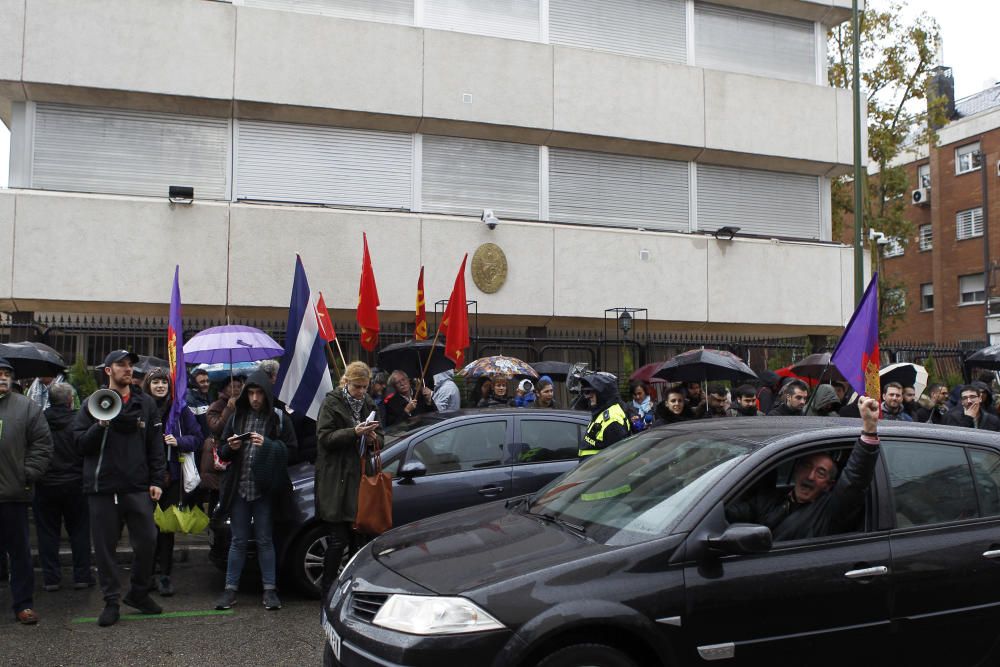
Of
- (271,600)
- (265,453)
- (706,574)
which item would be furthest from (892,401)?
(271,600)

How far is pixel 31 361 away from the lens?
870 cm

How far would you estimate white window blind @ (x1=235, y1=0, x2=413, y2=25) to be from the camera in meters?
Answer: 14.3

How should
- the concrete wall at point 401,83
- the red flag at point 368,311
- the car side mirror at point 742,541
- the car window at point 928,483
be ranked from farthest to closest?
1. the concrete wall at point 401,83
2. the red flag at point 368,311
3. the car window at point 928,483
4. the car side mirror at point 742,541

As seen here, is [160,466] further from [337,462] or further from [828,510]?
[828,510]

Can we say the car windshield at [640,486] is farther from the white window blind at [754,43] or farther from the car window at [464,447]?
the white window blind at [754,43]

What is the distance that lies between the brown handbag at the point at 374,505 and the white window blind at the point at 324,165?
8.83 metres

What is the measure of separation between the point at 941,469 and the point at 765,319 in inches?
511

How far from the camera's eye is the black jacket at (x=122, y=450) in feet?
20.2

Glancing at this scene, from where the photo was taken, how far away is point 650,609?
11.7 feet

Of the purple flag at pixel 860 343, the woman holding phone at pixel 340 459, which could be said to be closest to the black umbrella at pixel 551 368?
the woman holding phone at pixel 340 459

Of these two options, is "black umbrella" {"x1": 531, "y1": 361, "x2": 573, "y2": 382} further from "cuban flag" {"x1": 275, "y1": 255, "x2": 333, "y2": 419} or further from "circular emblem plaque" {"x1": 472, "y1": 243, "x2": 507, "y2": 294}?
"cuban flag" {"x1": 275, "y1": 255, "x2": 333, "y2": 419}

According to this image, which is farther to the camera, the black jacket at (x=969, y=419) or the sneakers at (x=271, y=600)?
the black jacket at (x=969, y=419)

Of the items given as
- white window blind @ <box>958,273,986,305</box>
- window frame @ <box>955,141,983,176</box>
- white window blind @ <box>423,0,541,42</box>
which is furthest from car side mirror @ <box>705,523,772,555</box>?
window frame @ <box>955,141,983,176</box>

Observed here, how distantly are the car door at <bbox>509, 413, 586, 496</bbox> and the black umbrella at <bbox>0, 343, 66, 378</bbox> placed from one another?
193 inches
